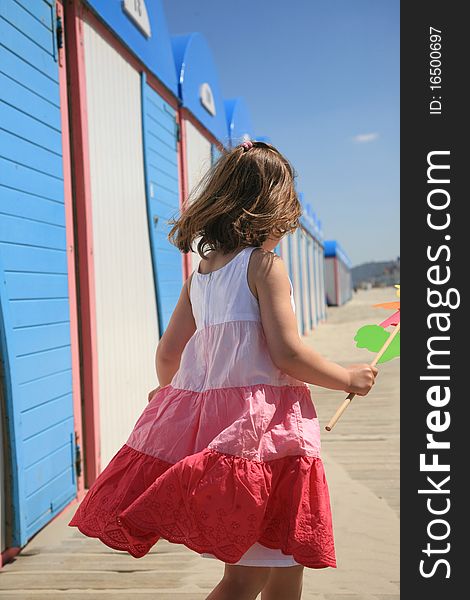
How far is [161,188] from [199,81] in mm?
1826

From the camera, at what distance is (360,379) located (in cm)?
185

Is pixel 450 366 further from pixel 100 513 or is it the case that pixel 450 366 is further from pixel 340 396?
pixel 340 396

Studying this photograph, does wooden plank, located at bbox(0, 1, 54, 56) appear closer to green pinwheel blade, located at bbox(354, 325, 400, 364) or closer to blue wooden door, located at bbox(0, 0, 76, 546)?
blue wooden door, located at bbox(0, 0, 76, 546)

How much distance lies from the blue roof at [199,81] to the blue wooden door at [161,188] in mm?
468

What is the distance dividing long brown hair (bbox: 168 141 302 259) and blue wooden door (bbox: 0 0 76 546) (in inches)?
50.0

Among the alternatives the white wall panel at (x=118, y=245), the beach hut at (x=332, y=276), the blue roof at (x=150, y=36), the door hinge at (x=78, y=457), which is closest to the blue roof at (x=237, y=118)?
the blue roof at (x=150, y=36)

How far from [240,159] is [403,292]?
560 millimetres

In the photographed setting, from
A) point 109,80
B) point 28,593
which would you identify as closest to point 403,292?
point 28,593

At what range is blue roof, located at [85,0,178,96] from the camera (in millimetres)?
4183

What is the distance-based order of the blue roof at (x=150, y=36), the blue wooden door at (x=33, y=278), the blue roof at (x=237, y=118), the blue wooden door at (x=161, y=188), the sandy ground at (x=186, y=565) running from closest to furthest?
the sandy ground at (x=186, y=565)
the blue wooden door at (x=33, y=278)
the blue roof at (x=150, y=36)
the blue wooden door at (x=161, y=188)
the blue roof at (x=237, y=118)

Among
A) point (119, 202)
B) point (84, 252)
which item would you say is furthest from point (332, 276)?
point (84, 252)

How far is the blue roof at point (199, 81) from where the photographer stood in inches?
239

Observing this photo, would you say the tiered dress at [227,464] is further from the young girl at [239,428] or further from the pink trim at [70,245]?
the pink trim at [70,245]

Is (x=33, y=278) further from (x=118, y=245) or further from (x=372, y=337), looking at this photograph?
(x=372, y=337)
